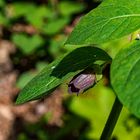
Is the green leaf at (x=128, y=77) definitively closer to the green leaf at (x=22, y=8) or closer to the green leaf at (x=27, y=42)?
the green leaf at (x=27, y=42)

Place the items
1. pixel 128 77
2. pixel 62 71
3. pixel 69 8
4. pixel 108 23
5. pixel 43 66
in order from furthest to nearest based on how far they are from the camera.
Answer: pixel 69 8 → pixel 43 66 → pixel 62 71 → pixel 108 23 → pixel 128 77

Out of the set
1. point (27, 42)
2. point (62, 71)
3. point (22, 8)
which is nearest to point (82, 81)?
point (62, 71)

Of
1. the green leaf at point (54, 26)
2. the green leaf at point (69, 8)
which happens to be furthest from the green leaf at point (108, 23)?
the green leaf at point (69, 8)

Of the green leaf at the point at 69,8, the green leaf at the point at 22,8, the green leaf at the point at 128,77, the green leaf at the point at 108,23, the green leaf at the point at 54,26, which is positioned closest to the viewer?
the green leaf at the point at 128,77

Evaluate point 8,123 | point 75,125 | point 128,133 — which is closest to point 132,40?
point 128,133

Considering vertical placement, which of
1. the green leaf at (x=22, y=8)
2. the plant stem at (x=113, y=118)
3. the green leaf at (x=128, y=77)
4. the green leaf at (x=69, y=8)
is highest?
the green leaf at (x=128, y=77)

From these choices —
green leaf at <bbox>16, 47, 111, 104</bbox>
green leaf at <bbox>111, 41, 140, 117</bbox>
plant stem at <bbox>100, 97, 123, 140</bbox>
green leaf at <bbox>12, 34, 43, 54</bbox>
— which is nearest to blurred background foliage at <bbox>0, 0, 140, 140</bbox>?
green leaf at <bbox>12, 34, 43, 54</bbox>

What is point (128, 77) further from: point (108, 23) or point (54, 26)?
point (54, 26)
